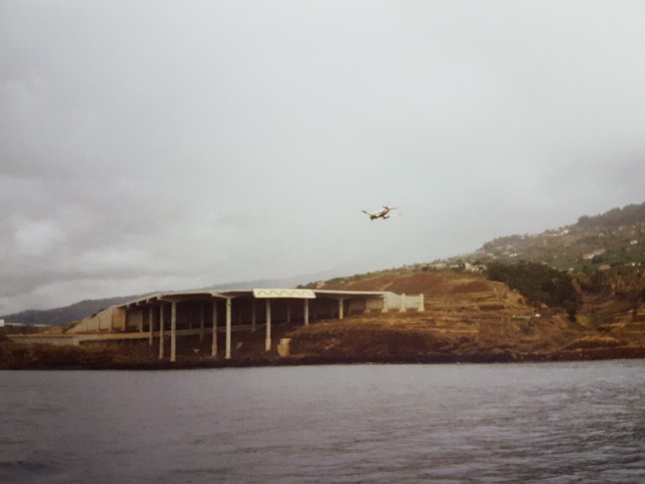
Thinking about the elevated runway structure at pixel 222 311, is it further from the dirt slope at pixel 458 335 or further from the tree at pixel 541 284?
the tree at pixel 541 284

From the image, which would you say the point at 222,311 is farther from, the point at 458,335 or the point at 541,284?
the point at 541,284

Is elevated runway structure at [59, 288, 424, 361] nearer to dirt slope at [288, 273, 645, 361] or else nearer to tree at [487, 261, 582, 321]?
dirt slope at [288, 273, 645, 361]

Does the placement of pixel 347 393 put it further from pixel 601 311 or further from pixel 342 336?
pixel 601 311

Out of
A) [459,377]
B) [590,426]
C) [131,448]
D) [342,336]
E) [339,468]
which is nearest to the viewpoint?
[339,468]

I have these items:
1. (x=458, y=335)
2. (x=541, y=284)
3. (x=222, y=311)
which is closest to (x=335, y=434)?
(x=458, y=335)

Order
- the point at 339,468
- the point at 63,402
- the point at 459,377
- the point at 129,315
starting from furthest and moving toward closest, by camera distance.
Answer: the point at 129,315, the point at 459,377, the point at 63,402, the point at 339,468

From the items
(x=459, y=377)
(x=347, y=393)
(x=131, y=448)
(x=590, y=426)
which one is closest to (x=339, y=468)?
(x=131, y=448)
